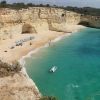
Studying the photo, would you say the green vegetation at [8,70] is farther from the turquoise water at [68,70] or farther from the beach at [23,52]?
the turquoise water at [68,70]

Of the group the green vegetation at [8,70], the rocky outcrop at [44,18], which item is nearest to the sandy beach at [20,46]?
the rocky outcrop at [44,18]

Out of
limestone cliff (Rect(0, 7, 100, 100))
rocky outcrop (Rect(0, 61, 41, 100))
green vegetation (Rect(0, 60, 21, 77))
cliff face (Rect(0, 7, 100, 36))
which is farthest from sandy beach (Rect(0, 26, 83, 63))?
rocky outcrop (Rect(0, 61, 41, 100))

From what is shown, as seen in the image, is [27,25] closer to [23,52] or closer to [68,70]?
[23,52]

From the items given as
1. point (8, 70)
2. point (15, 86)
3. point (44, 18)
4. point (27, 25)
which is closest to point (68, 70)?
point (8, 70)

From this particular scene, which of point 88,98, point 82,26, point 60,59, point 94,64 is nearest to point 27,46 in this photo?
point 60,59

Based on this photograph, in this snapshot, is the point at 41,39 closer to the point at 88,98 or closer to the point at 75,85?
the point at 75,85
